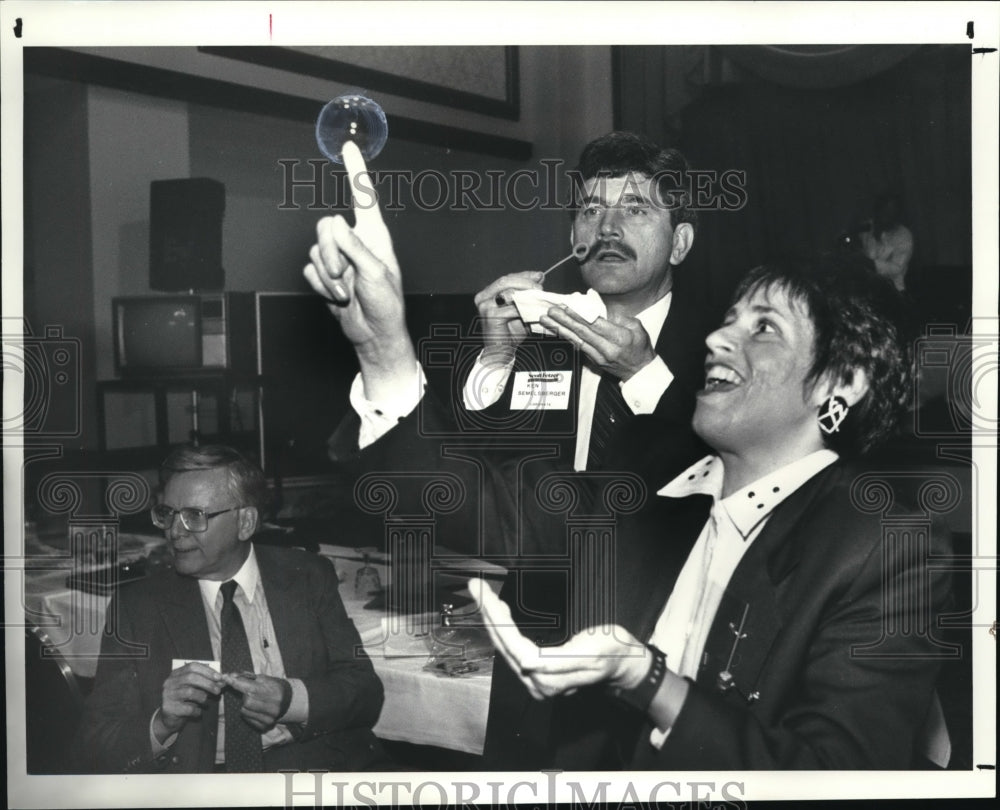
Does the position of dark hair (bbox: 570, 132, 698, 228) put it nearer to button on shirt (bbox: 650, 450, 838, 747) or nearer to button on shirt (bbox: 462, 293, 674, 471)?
button on shirt (bbox: 462, 293, 674, 471)

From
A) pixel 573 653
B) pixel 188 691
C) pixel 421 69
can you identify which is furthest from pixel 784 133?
pixel 188 691

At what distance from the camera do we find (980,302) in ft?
7.34

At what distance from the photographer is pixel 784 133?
2189mm

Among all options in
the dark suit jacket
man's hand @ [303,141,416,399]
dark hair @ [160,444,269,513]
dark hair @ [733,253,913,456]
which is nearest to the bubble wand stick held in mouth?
the dark suit jacket

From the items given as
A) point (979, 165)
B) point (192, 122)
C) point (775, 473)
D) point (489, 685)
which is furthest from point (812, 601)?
point (192, 122)

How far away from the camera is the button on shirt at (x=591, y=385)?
86.4 inches

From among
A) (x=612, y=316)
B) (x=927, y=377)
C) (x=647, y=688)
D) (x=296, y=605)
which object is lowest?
(x=647, y=688)

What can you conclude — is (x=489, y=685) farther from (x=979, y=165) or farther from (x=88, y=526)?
(x=979, y=165)

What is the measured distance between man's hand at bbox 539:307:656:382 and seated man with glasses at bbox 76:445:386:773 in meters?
0.73

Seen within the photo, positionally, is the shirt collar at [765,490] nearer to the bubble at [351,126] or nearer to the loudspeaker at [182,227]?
the bubble at [351,126]

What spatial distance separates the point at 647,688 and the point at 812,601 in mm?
403

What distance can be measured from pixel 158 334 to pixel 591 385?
0.95 meters

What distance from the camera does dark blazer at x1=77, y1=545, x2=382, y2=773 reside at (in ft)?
7.24

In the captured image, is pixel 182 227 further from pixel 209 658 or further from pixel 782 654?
pixel 782 654
